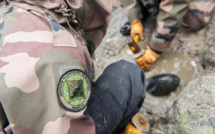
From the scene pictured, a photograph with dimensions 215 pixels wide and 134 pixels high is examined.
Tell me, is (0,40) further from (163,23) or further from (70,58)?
(163,23)

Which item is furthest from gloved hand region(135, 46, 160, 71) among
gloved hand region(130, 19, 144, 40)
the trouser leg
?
the trouser leg

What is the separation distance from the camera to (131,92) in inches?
35.9

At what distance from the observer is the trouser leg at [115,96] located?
79cm

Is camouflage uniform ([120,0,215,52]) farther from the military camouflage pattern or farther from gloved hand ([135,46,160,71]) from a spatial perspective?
the military camouflage pattern

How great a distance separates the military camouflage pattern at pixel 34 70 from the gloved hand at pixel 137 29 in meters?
1.49

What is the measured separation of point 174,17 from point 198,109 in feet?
3.13

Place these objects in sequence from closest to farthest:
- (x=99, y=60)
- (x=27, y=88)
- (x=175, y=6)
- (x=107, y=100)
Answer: (x=27, y=88)
(x=107, y=100)
(x=175, y=6)
(x=99, y=60)

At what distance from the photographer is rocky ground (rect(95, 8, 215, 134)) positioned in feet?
4.14

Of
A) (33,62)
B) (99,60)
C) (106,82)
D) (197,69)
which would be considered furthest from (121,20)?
(33,62)

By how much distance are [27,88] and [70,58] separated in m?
0.17

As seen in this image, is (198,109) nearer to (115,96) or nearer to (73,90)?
(115,96)

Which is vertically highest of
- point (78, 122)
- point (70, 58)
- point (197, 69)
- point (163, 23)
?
point (70, 58)

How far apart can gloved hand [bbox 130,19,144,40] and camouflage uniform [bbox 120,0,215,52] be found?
8.9 inches

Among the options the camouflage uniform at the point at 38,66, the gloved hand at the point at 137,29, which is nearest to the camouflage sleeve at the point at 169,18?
the gloved hand at the point at 137,29
